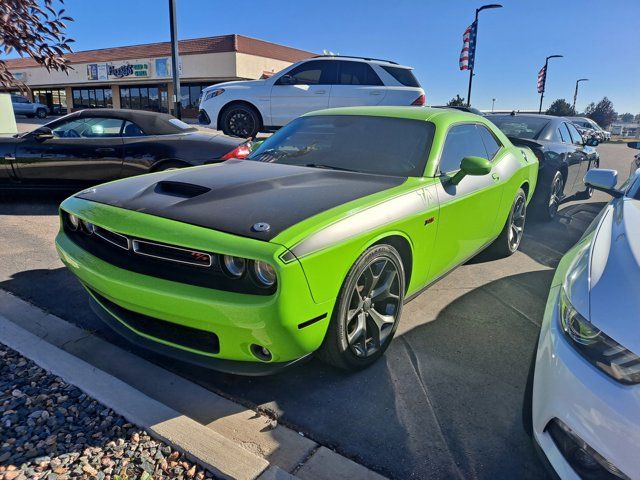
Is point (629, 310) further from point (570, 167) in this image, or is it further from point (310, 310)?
point (570, 167)

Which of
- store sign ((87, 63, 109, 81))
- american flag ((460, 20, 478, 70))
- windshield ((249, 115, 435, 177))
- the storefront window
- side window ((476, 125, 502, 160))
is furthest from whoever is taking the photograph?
the storefront window

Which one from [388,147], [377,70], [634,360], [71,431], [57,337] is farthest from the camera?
[377,70]

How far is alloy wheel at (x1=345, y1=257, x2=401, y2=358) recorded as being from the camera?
8.25ft

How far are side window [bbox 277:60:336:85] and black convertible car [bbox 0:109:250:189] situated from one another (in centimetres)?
355

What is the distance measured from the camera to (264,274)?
2068mm

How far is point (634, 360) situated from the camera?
1.46m

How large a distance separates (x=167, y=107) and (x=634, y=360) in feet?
116

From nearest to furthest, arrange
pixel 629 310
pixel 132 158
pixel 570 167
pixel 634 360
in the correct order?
pixel 634 360
pixel 629 310
pixel 132 158
pixel 570 167

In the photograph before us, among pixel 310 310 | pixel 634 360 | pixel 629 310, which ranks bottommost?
pixel 310 310

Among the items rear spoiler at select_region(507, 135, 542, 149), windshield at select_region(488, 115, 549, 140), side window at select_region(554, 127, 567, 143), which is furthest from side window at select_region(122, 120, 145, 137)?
side window at select_region(554, 127, 567, 143)

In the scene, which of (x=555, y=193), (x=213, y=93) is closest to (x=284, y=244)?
(x=555, y=193)

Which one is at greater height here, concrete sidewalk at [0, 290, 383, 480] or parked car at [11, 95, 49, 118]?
parked car at [11, 95, 49, 118]

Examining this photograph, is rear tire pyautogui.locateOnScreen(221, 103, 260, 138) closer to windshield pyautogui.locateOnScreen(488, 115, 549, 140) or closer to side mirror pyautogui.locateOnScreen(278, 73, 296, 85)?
side mirror pyautogui.locateOnScreen(278, 73, 296, 85)

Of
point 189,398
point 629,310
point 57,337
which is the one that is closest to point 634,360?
point 629,310
